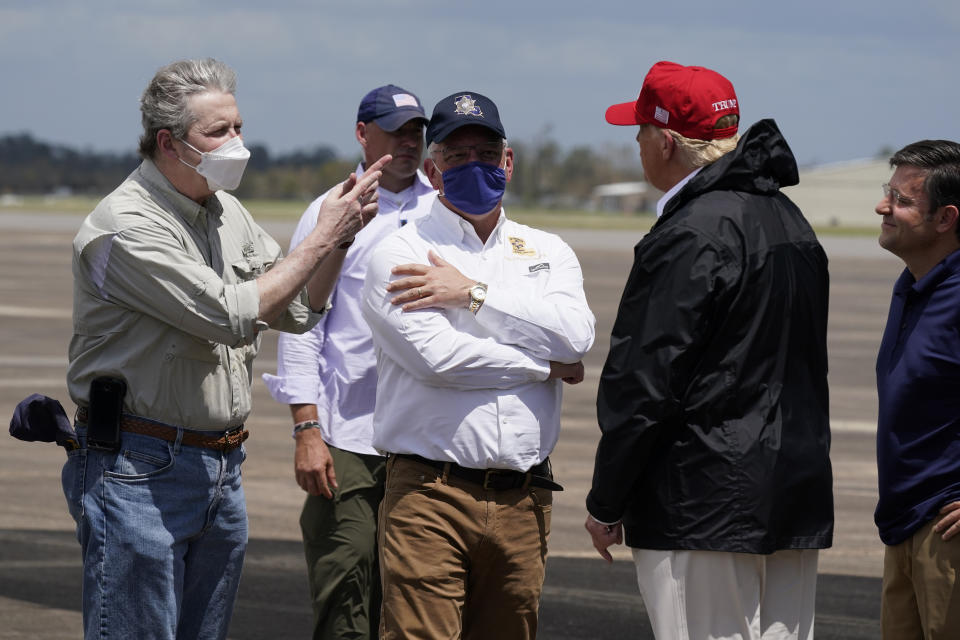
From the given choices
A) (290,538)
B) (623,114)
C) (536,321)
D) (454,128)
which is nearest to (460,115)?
(454,128)

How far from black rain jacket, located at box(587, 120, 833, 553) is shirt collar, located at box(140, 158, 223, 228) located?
4.38 ft

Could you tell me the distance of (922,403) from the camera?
4043mm

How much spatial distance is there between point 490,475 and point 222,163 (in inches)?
49.4

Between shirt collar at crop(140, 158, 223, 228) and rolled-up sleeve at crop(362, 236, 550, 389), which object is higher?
shirt collar at crop(140, 158, 223, 228)

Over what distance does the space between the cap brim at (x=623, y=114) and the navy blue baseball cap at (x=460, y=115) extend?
373mm

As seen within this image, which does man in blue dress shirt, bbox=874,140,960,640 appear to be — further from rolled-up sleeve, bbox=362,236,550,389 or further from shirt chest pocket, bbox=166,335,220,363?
shirt chest pocket, bbox=166,335,220,363

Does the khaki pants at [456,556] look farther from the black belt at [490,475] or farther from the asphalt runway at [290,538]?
the asphalt runway at [290,538]

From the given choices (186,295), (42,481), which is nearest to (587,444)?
(42,481)

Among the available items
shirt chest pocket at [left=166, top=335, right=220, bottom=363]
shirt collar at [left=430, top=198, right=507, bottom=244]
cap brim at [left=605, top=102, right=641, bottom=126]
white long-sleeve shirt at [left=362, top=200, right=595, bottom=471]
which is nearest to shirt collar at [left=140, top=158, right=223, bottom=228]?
shirt chest pocket at [left=166, top=335, right=220, bottom=363]

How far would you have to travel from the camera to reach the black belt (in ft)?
12.9

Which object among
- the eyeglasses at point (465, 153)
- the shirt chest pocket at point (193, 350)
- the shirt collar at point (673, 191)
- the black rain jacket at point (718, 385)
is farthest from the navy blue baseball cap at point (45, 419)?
the shirt collar at point (673, 191)

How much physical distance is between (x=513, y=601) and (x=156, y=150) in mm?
1786

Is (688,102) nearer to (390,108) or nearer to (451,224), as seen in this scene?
(451,224)

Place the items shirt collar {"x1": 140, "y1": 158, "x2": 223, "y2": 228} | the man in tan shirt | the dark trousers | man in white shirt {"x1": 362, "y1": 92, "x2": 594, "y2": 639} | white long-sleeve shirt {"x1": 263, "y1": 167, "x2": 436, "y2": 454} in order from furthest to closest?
1. white long-sleeve shirt {"x1": 263, "y1": 167, "x2": 436, "y2": 454}
2. the dark trousers
3. man in white shirt {"x1": 362, "y1": 92, "x2": 594, "y2": 639}
4. shirt collar {"x1": 140, "y1": 158, "x2": 223, "y2": 228}
5. the man in tan shirt
